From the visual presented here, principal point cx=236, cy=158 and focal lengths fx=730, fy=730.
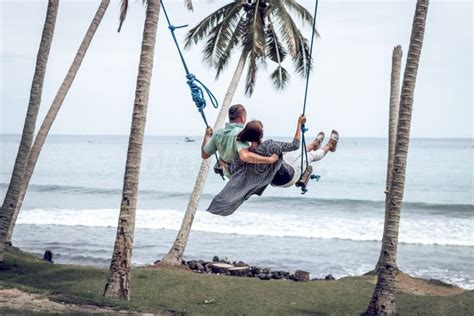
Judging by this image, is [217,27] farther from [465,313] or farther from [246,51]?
[465,313]

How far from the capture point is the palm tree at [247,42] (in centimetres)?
1677

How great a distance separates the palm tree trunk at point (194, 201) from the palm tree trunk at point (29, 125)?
4.16 m

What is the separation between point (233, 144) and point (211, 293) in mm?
5868

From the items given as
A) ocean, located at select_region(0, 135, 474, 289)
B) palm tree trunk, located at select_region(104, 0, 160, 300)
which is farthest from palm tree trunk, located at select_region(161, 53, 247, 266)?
ocean, located at select_region(0, 135, 474, 289)

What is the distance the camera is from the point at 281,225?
1282 inches

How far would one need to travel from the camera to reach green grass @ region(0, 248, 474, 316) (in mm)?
12000

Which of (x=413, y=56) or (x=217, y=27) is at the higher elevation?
(x=217, y=27)

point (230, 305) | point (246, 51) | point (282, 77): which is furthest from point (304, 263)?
point (230, 305)

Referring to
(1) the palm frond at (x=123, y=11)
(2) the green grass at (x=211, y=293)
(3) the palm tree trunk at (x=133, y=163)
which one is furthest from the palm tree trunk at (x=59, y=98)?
(3) the palm tree trunk at (x=133, y=163)

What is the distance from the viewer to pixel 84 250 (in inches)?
958

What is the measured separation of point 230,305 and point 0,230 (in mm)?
4547

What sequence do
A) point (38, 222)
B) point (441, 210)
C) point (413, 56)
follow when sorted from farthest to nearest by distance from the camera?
point (441, 210), point (38, 222), point (413, 56)

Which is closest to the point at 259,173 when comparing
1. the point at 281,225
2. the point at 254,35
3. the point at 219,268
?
the point at 254,35

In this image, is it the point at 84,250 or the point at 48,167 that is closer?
the point at 84,250
